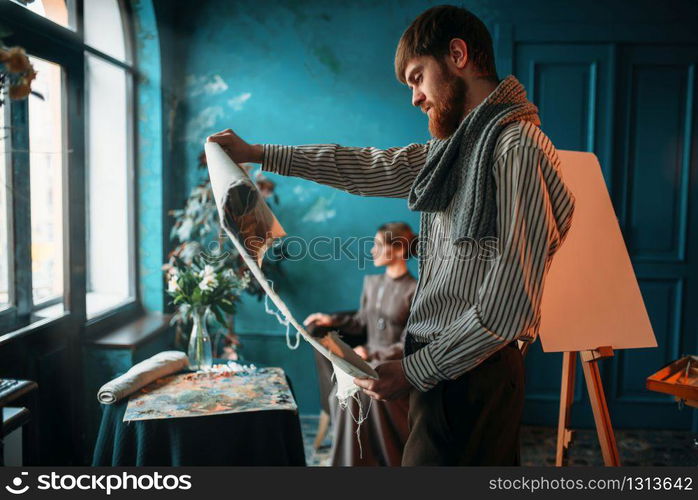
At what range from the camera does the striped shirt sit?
39.0 inches

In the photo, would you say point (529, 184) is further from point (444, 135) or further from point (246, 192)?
point (246, 192)

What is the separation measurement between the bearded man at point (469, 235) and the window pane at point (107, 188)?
1730 millimetres

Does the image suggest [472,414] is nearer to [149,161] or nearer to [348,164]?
[348,164]

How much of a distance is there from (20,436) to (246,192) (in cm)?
102

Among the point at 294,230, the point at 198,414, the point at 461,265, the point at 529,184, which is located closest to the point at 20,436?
the point at 198,414

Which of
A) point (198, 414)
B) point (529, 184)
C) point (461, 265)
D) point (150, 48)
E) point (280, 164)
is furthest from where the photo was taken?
point (150, 48)

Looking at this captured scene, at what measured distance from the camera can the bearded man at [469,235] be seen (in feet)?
3.28

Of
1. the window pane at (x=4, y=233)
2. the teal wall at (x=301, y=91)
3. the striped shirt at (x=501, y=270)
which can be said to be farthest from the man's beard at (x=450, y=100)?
the teal wall at (x=301, y=91)

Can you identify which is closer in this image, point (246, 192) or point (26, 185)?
point (246, 192)

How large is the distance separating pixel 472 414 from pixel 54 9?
2.08m

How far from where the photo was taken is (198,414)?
67.5 inches

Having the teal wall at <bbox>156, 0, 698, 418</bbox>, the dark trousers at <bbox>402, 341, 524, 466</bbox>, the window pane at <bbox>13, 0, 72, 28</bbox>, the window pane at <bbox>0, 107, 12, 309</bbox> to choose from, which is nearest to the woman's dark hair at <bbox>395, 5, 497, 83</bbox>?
the dark trousers at <bbox>402, 341, 524, 466</bbox>

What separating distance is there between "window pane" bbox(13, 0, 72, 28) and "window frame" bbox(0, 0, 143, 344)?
24 millimetres

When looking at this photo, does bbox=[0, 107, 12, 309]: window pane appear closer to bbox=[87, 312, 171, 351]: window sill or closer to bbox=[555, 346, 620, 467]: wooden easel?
bbox=[87, 312, 171, 351]: window sill
